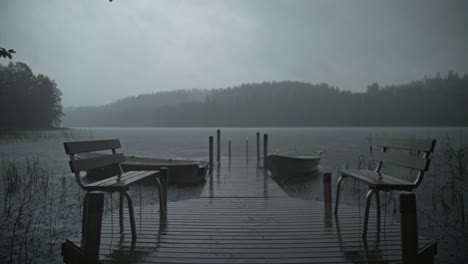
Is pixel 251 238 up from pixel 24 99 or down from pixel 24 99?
down

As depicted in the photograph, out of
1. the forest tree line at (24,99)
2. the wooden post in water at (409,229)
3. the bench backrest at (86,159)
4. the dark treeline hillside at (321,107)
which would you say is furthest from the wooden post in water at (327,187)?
the dark treeline hillside at (321,107)

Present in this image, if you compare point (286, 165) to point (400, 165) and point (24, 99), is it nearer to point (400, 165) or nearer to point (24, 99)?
point (400, 165)

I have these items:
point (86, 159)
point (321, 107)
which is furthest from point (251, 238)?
point (321, 107)

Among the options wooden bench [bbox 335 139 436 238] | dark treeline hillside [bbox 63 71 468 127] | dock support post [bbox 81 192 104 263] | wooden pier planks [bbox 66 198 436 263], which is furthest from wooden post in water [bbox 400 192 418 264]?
dark treeline hillside [bbox 63 71 468 127]

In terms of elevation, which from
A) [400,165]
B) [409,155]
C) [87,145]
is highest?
[87,145]

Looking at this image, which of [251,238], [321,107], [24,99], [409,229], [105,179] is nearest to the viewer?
[409,229]

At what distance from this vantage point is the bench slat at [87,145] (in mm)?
3401

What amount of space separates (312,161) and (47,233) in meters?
12.5

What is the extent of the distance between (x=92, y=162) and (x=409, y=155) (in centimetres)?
408

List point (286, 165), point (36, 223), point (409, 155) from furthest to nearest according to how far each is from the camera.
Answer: point (286, 165) → point (36, 223) → point (409, 155)

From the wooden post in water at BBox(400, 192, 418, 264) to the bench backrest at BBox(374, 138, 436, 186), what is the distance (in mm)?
1095

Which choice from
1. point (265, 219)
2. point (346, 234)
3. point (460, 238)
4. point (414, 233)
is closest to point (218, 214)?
point (265, 219)

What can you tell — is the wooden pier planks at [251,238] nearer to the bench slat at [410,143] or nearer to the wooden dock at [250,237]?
the wooden dock at [250,237]

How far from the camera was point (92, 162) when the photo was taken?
3885 mm
